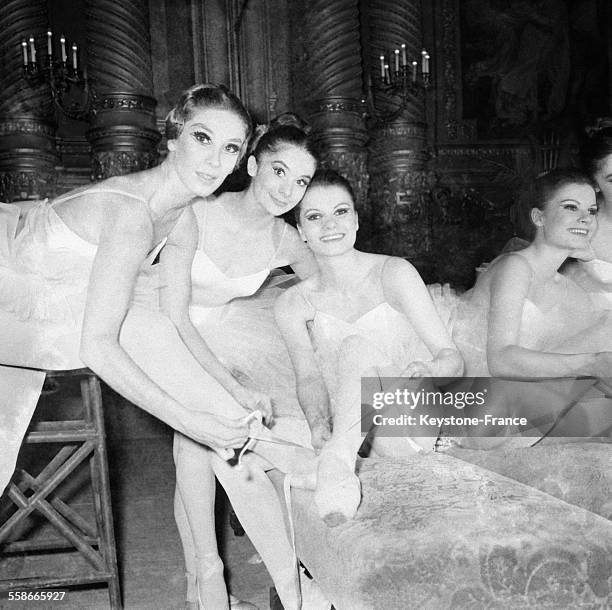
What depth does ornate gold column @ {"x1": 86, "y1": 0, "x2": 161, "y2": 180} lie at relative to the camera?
1869 millimetres

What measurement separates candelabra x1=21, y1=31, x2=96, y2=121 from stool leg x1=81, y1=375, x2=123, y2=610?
765 mm

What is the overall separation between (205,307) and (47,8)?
1.01 meters

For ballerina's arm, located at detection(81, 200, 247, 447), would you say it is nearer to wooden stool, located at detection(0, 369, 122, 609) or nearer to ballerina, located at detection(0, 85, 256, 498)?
ballerina, located at detection(0, 85, 256, 498)

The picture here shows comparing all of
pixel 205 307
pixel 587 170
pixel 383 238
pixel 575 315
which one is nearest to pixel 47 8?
pixel 205 307

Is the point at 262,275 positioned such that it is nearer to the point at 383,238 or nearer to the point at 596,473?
the point at 383,238

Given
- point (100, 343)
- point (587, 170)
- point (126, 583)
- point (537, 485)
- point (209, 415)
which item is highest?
point (587, 170)

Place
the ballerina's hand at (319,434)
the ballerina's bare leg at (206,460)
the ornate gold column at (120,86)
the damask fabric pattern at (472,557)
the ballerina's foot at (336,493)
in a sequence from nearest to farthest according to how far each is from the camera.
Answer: the damask fabric pattern at (472,557)
the ballerina's foot at (336,493)
the ballerina's bare leg at (206,460)
the ballerina's hand at (319,434)
the ornate gold column at (120,86)

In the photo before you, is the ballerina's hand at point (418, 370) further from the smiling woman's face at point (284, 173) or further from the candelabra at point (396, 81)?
the candelabra at point (396, 81)

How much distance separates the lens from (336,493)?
1.34 metres

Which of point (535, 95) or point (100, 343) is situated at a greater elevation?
point (535, 95)

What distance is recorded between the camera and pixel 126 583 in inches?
73.5

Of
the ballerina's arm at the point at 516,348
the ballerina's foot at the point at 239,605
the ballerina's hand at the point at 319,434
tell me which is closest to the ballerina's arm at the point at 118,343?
the ballerina's hand at the point at 319,434

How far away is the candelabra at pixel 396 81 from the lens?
2098 mm

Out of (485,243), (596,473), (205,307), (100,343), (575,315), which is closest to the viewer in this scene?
(100,343)
